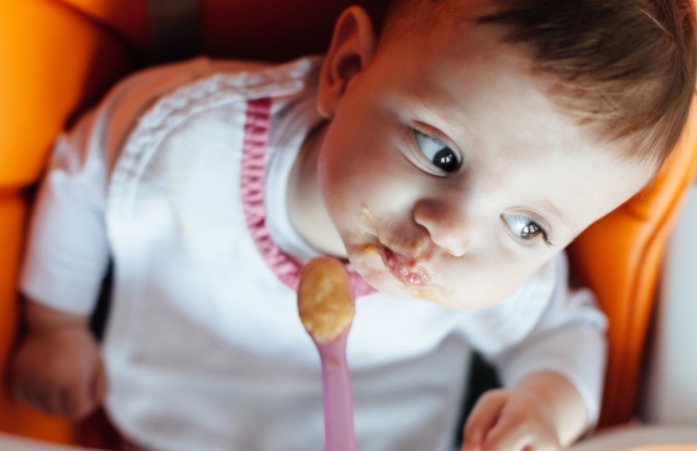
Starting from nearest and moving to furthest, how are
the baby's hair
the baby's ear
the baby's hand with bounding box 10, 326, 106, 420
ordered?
the baby's hair, the baby's ear, the baby's hand with bounding box 10, 326, 106, 420

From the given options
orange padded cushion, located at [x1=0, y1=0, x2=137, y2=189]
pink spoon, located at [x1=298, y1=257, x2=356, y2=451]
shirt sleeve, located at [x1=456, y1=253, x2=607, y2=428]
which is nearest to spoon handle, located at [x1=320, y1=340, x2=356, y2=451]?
pink spoon, located at [x1=298, y1=257, x2=356, y2=451]

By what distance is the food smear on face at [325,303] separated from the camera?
2.10ft

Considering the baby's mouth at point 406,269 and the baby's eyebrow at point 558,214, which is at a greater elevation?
the baby's eyebrow at point 558,214

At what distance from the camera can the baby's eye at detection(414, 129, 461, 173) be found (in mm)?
585

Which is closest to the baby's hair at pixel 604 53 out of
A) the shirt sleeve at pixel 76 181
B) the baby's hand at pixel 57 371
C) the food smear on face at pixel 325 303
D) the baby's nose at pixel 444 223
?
the baby's nose at pixel 444 223

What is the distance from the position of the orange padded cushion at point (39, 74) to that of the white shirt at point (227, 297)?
3 centimetres

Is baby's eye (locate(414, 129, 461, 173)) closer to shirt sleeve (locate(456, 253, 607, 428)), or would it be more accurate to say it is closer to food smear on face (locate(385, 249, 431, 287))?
food smear on face (locate(385, 249, 431, 287))

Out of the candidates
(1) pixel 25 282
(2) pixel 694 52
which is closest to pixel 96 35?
(1) pixel 25 282

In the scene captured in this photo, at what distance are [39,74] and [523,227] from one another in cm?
46

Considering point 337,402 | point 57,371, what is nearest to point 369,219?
point 337,402

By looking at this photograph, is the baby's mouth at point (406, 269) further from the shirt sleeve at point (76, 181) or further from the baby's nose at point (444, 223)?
the shirt sleeve at point (76, 181)

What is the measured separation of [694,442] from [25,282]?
2.15ft

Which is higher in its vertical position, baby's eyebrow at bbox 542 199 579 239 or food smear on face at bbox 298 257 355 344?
baby's eyebrow at bbox 542 199 579 239

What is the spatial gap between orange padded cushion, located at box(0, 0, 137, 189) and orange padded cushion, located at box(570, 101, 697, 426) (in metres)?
0.53
